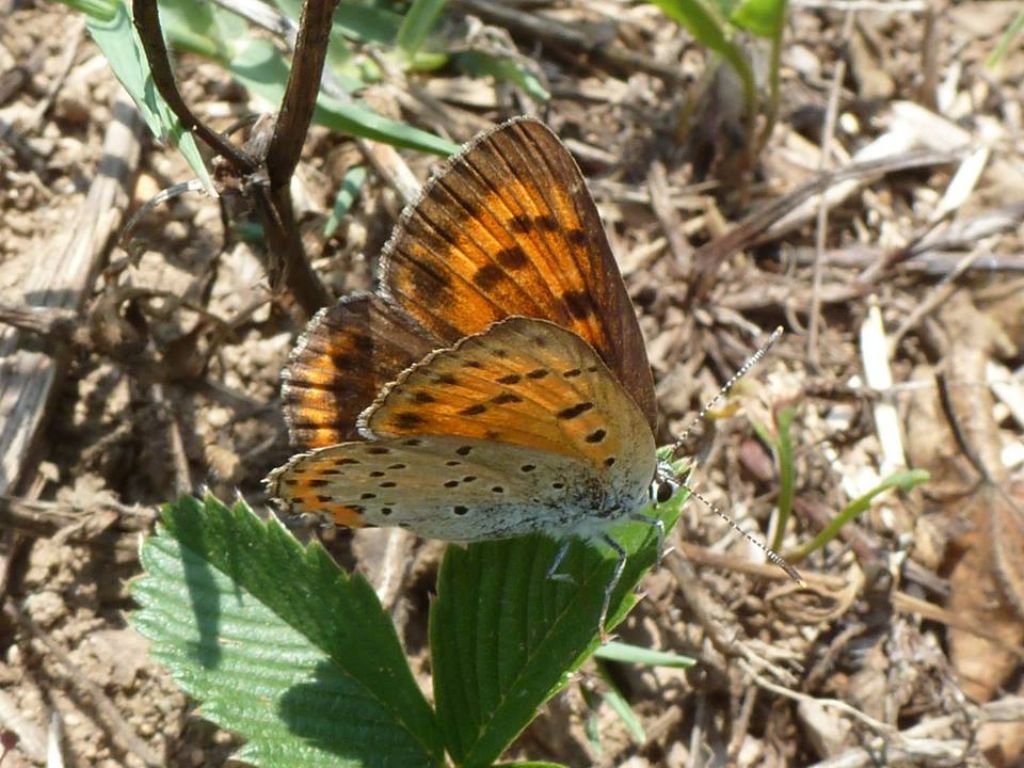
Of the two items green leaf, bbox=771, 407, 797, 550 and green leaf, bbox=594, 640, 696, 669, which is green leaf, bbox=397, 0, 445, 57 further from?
green leaf, bbox=594, 640, 696, 669

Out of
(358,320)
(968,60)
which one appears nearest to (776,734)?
(358,320)

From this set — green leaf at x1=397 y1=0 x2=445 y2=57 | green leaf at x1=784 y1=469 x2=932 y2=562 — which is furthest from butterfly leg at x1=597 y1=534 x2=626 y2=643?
green leaf at x1=397 y1=0 x2=445 y2=57

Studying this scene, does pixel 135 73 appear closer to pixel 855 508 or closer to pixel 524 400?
pixel 524 400

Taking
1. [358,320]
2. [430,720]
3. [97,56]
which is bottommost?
[430,720]

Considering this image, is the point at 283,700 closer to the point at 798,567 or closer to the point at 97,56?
the point at 798,567

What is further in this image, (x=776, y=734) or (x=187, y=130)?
(x=776, y=734)

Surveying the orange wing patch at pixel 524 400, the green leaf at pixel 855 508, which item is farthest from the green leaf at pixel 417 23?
the green leaf at pixel 855 508

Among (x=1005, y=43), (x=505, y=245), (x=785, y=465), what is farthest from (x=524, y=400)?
(x=1005, y=43)

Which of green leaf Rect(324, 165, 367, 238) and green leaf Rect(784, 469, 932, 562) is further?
green leaf Rect(324, 165, 367, 238)
